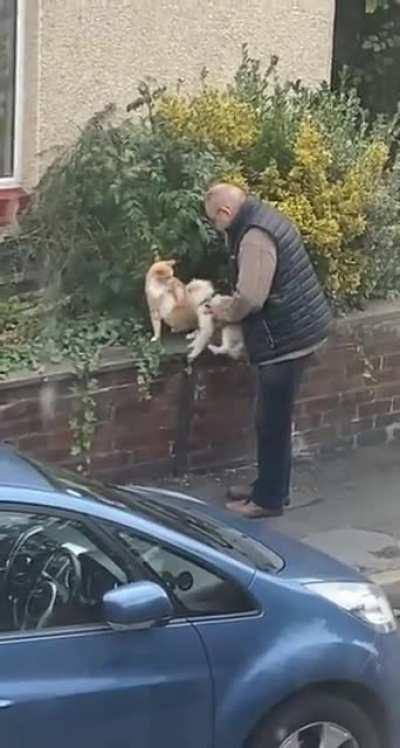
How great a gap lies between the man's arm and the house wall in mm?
2088

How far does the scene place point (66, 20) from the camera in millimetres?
9586

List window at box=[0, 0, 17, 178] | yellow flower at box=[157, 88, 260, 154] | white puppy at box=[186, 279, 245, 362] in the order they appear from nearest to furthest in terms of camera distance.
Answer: white puppy at box=[186, 279, 245, 362], yellow flower at box=[157, 88, 260, 154], window at box=[0, 0, 17, 178]

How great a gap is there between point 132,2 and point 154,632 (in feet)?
19.2

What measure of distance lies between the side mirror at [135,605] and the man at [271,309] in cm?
335

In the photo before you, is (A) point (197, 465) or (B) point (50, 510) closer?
(B) point (50, 510)

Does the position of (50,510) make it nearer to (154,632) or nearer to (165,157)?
(154,632)

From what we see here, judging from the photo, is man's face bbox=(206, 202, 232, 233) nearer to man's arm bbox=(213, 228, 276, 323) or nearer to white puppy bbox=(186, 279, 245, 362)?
man's arm bbox=(213, 228, 276, 323)

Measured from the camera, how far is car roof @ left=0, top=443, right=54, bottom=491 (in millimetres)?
4855

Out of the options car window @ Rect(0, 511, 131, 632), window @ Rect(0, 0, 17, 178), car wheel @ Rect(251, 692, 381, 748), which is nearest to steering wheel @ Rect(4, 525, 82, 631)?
car window @ Rect(0, 511, 131, 632)

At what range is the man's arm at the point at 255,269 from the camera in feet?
26.1

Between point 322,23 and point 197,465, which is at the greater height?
point 322,23

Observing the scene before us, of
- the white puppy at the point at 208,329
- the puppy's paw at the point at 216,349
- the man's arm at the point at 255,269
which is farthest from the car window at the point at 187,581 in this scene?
the puppy's paw at the point at 216,349

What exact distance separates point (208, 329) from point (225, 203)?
0.90 metres

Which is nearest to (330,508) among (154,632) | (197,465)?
(197,465)
